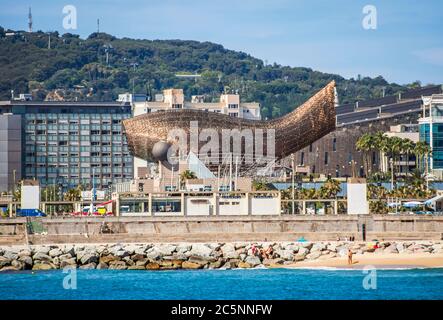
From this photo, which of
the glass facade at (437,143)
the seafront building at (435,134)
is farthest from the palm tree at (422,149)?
the seafront building at (435,134)

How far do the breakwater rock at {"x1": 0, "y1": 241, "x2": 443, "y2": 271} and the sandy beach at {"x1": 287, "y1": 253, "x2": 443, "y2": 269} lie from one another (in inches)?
45.5

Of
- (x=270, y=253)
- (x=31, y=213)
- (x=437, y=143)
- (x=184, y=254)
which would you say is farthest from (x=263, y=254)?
(x=437, y=143)

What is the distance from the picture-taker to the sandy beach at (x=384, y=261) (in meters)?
99.9

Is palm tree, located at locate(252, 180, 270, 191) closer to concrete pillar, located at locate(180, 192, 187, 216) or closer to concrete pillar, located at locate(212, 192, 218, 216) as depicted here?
concrete pillar, located at locate(212, 192, 218, 216)

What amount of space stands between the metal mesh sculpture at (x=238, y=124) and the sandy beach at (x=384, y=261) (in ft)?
220

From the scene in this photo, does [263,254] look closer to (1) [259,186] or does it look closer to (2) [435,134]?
(1) [259,186]

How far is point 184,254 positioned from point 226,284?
47.8 ft

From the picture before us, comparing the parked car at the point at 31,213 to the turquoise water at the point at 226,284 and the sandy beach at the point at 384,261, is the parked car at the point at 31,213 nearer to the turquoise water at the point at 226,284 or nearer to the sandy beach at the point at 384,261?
the turquoise water at the point at 226,284

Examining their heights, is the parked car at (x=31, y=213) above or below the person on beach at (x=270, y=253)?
above

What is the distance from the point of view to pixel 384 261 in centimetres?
10144

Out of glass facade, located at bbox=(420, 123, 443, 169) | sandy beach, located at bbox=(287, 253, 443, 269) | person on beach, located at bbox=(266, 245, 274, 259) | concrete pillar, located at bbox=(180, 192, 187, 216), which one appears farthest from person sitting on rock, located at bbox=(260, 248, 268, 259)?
glass facade, located at bbox=(420, 123, 443, 169)

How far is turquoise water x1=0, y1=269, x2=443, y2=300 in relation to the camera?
275 ft
